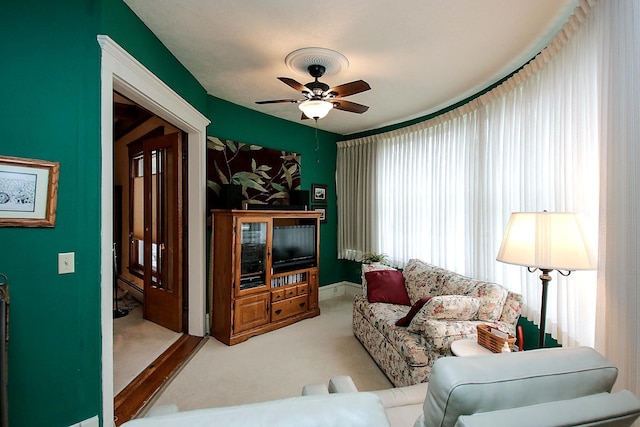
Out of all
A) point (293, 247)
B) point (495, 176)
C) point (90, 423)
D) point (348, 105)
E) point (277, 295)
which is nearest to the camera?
point (90, 423)

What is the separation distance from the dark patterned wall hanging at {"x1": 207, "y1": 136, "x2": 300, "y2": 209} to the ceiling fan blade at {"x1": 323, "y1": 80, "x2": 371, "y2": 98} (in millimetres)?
1641

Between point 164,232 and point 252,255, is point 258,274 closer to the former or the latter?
point 252,255

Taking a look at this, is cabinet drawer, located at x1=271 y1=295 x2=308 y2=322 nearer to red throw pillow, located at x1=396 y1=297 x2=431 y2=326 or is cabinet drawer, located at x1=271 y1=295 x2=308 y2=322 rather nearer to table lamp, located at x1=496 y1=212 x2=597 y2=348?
red throw pillow, located at x1=396 y1=297 x2=431 y2=326

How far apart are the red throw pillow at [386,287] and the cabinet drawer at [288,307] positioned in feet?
3.39

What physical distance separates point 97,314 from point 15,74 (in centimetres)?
135

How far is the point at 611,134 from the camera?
4.90ft

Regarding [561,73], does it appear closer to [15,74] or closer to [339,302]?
[15,74]

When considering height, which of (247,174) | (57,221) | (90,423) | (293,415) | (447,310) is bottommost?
(90,423)

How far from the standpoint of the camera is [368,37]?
225 centimetres

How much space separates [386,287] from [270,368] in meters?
1.49

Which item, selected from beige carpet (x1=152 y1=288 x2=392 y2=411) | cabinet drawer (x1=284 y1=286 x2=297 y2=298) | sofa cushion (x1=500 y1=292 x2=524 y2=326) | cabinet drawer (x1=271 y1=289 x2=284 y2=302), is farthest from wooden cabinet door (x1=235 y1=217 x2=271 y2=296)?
sofa cushion (x1=500 y1=292 x2=524 y2=326)

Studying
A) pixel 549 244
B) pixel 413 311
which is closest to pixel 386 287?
pixel 413 311

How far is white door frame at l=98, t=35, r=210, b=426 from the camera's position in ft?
5.72

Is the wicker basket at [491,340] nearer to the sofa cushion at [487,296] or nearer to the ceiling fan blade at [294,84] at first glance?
the sofa cushion at [487,296]
